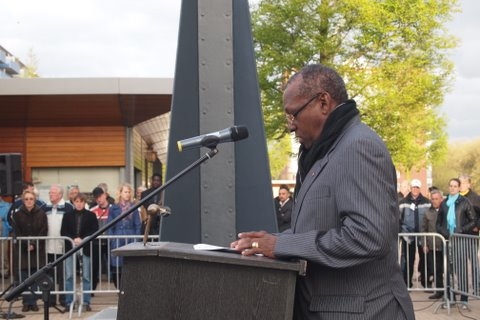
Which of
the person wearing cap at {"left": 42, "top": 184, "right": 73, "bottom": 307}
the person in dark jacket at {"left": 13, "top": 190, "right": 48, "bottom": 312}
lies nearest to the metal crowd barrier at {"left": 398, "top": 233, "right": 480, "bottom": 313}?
the person wearing cap at {"left": 42, "top": 184, "right": 73, "bottom": 307}

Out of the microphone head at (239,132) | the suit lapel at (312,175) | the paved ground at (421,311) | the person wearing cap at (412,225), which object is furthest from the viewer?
the person wearing cap at (412,225)

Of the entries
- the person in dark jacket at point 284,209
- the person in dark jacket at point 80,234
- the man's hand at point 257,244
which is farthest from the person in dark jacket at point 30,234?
the man's hand at point 257,244

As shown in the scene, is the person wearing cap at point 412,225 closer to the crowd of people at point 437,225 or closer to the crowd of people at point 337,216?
the crowd of people at point 437,225

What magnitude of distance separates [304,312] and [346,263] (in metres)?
0.29

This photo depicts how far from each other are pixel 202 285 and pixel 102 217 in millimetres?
11312

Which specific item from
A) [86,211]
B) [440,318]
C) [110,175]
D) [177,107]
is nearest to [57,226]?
[86,211]

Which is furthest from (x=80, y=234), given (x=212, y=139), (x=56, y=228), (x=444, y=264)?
(x=212, y=139)

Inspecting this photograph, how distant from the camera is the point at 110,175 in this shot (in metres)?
22.1

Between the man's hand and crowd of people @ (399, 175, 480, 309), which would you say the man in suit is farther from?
crowd of people @ (399, 175, 480, 309)

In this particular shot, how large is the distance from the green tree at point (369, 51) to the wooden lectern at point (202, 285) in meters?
25.2

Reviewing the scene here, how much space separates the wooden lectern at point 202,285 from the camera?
2.74m

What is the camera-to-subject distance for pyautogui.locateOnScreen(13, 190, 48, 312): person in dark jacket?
12242 millimetres

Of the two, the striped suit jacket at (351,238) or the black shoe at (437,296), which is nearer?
the striped suit jacket at (351,238)

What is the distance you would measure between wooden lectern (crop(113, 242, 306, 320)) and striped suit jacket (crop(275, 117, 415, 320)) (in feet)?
0.42
